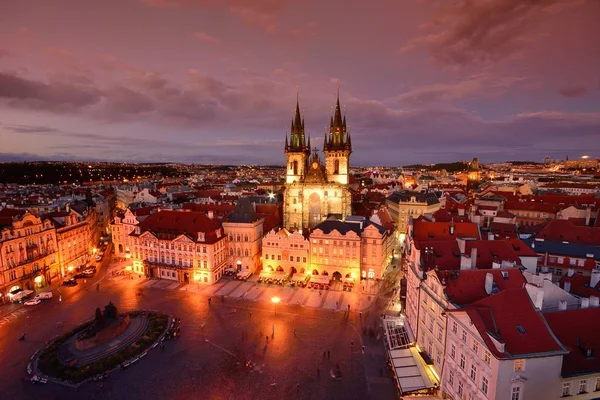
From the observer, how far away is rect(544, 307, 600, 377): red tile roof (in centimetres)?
2683

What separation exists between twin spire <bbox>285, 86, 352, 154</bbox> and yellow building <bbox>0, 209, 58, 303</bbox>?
60.3 meters

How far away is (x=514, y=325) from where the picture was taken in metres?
27.0

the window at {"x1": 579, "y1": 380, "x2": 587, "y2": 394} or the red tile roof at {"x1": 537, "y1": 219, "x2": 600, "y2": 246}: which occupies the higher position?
the red tile roof at {"x1": 537, "y1": 219, "x2": 600, "y2": 246}

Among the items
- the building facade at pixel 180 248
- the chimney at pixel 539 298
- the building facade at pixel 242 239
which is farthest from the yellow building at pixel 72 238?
the chimney at pixel 539 298

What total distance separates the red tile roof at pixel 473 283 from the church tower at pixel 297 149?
66863 mm

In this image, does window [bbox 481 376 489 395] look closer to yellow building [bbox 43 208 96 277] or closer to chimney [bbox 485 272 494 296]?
chimney [bbox 485 272 494 296]

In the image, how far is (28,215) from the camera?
62656 mm

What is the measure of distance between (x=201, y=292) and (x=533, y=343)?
164ft

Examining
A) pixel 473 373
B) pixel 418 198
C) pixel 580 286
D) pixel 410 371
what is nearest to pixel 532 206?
pixel 418 198

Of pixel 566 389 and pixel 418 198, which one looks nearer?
pixel 566 389

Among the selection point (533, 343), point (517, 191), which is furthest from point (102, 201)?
point (517, 191)

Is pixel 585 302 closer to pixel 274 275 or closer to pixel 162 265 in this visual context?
pixel 274 275

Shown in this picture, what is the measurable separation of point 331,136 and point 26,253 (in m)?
73.6

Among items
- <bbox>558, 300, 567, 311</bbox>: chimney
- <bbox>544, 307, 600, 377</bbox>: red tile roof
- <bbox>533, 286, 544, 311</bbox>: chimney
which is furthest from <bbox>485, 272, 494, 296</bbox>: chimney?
<bbox>558, 300, 567, 311</bbox>: chimney
